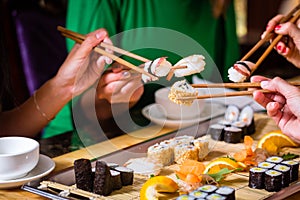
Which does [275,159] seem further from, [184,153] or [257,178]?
[184,153]

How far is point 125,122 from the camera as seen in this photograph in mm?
2285

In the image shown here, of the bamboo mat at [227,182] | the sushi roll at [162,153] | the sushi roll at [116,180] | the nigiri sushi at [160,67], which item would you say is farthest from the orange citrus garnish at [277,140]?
the sushi roll at [116,180]

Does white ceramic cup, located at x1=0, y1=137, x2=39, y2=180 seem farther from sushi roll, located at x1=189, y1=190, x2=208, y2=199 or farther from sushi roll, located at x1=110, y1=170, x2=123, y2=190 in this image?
sushi roll, located at x1=189, y1=190, x2=208, y2=199

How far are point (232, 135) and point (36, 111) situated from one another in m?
0.79

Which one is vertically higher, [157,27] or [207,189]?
[157,27]

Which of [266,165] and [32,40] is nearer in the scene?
[266,165]

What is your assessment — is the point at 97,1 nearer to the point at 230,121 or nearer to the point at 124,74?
the point at 124,74

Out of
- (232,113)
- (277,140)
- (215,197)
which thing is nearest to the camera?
(215,197)

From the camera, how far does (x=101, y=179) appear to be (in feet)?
5.89

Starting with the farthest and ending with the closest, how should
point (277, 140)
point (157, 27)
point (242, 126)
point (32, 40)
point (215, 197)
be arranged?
1. point (32, 40)
2. point (157, 27)
3. point (242, 126)
4. point (277, 140)
5. point (215, 197)

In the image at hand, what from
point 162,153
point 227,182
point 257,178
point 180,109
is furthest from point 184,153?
point 180,109

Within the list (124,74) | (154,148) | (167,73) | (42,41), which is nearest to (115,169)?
(154,148)

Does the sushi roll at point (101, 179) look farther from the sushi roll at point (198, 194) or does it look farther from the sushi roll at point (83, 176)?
the sushi roll at point (198, 194)

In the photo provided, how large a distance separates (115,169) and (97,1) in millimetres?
1077
